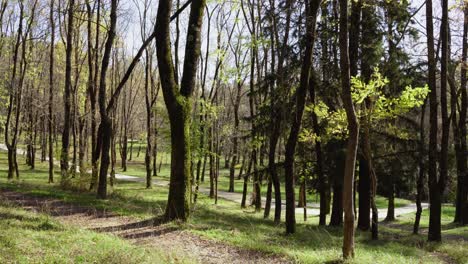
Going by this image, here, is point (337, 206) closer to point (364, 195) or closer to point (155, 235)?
point (364, 195)

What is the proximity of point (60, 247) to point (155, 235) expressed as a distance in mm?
2664

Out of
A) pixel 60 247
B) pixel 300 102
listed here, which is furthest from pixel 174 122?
pixel 60 247

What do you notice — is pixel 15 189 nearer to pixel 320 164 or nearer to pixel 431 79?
pixel 320 164

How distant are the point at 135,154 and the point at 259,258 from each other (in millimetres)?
61860

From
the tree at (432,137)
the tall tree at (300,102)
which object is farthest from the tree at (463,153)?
the tall tree at (300,102)

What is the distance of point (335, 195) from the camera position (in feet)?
53.6

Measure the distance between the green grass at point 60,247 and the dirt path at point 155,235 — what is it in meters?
0.89

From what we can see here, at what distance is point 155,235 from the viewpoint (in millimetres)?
8836

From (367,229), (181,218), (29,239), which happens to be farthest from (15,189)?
(367,229)

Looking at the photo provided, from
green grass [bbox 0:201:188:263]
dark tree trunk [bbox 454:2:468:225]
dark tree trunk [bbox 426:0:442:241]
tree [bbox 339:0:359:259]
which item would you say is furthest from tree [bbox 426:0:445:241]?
green grass [bbox 0:201:188:263]

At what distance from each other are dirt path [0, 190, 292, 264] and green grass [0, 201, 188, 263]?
35.2 inches

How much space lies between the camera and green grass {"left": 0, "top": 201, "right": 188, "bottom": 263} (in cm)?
579

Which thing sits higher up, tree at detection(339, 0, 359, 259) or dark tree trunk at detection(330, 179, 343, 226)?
tree at detection(339, 0, 359, 259)

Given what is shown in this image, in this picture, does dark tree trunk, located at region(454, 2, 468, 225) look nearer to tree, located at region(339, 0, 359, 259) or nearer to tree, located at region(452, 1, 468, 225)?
tree, located at region(452, 1, 468, 225)
